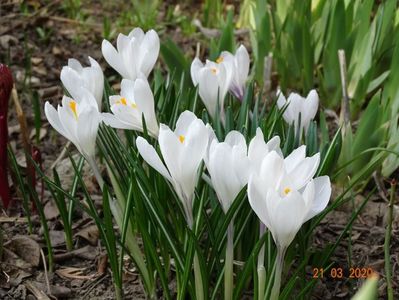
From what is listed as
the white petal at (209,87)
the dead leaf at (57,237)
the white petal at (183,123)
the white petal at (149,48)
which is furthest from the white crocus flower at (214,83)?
the dead leaf at (57,237)

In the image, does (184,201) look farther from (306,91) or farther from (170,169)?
(306,91)

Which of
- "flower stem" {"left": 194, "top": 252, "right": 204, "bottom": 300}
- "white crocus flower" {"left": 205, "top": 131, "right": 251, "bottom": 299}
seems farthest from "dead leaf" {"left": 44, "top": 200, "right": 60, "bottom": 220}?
"white crocus flower" {"left": 205, "top": 131, "right": 251, "bottom": 299}

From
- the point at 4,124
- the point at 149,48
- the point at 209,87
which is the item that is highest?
the point at 149,48

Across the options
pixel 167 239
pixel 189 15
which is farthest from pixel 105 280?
pixel 189 15

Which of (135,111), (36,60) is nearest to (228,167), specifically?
(135,111)

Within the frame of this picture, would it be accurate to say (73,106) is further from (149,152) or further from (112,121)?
(149,152)

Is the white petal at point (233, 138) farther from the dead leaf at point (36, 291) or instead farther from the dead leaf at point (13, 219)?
the dead leaf at point (13, 219)
